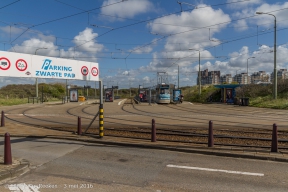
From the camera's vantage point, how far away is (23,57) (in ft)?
37.0

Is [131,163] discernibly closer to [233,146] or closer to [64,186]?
[64,186]

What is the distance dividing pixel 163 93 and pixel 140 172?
32967 millimetres

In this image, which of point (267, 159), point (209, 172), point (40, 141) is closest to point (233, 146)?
point (267, 159)

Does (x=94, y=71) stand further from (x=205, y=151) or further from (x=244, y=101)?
(x=244, y=101)

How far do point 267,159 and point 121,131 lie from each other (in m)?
7.59

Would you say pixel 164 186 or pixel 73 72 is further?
pixel 73 72

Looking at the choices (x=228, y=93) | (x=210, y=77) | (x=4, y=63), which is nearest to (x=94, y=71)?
(x=4, y=63)

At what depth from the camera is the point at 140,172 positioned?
6.73 meters

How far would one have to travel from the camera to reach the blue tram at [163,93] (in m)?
38.9

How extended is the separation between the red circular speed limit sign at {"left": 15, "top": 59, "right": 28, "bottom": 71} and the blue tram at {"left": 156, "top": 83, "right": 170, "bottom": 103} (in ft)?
93.2

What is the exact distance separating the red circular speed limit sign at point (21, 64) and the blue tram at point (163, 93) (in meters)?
28.4

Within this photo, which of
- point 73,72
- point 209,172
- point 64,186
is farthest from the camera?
point 73,72

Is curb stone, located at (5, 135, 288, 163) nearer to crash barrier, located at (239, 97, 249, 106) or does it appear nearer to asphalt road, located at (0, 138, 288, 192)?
asphalt road, located at (0, 138, 288, 192)

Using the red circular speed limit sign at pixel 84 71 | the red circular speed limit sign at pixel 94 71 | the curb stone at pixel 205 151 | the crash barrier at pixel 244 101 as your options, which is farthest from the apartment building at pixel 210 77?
the curb stone at pixel 205 151
